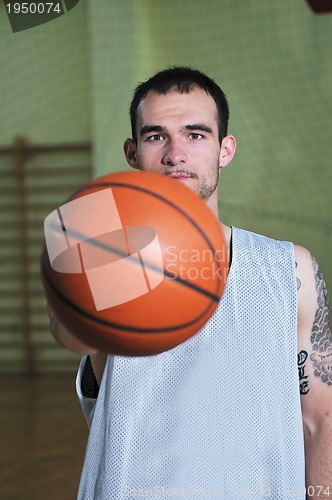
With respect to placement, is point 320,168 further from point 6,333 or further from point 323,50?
point 6,333

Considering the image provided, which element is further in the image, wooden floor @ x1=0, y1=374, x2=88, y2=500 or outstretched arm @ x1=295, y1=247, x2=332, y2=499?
wooden floor @ x1=0, y1=374, x2=88, y2=500

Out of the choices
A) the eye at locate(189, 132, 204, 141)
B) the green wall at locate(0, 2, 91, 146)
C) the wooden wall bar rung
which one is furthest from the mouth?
the wooden wall bar rung

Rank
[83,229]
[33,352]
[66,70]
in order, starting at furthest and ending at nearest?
1. [33,352]
2. [66,70]
3. [83,229]

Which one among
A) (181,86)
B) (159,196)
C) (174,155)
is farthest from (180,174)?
(159,196)

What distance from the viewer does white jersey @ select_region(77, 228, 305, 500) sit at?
1.36 meters

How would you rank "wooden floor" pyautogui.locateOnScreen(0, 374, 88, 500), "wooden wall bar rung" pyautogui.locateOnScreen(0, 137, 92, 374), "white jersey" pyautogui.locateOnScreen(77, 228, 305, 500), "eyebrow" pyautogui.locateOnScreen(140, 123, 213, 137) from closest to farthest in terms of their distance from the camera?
"white jersey" pyautogui.locateOnScreen(77, 228, 305, 500) → "eyebrow" pyautogui.locateOnScreen(140, 123, 213, 137) → "wooden floor" pyautogui.locateOnScreen(0, 374, 88, 500) → "wooden wall bar rung" pyautogui.locateOnScreen(0, 137, 92, 374)

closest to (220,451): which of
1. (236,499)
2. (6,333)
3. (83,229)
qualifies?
(236,499)

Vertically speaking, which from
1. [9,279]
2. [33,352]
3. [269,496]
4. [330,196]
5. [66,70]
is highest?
[66,70]

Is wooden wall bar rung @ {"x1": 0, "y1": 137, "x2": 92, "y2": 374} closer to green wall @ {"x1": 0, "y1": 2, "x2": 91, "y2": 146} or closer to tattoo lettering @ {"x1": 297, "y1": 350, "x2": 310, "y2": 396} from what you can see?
green wall @ {"x1": 0, "y1": 2, "x2": 91, "y2": 146}

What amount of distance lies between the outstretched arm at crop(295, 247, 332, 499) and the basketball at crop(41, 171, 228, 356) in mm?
481

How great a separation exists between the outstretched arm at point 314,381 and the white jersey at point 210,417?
A: 0.21ft

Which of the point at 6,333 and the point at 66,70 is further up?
the point at 66,70

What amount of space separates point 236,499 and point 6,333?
5873mm

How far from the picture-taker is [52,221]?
1.10m
